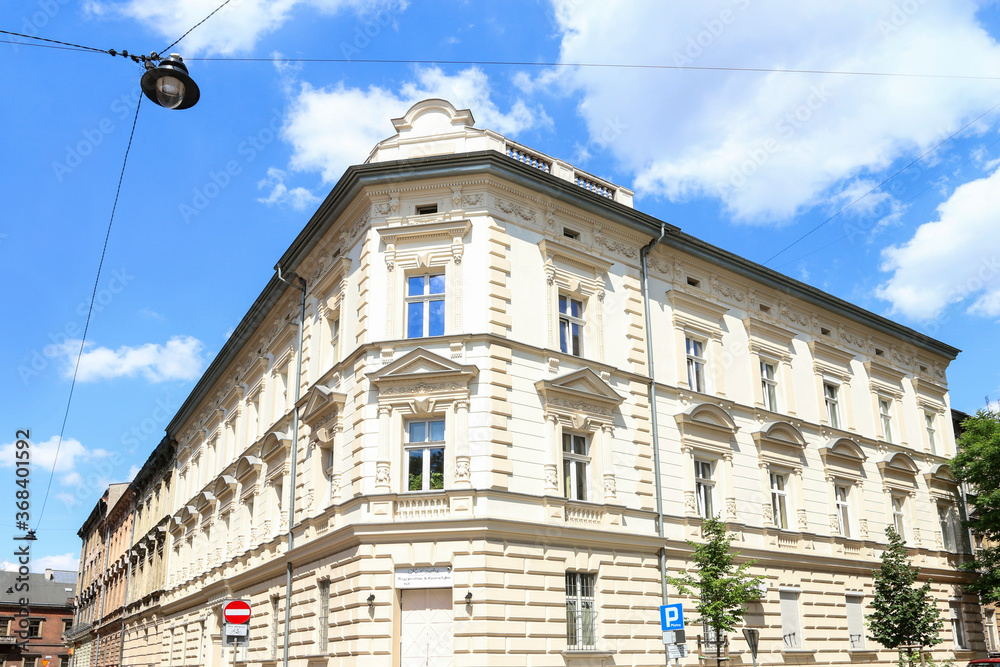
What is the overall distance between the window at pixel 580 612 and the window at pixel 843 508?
42.7 feet

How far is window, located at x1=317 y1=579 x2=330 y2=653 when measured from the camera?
904 inches

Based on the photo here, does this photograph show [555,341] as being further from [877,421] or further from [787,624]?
[877,421]

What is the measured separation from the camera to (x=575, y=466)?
23.3 m

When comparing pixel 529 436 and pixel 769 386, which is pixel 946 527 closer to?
pixel 769 386

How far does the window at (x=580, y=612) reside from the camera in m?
21.6

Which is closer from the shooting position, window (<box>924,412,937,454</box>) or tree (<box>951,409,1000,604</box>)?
tree (<box>951,409,1000,604</box>)

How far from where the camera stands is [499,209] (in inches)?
934

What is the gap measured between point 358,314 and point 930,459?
26.1m

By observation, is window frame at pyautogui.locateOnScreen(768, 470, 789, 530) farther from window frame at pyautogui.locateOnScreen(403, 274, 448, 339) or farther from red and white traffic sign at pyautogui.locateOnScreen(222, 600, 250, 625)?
red and white traffic sign at pyautogui.locateOnScreen(222, 600, 250, 625)

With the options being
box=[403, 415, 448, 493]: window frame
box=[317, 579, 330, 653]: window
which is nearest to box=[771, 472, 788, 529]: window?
box=[403, 415, 448, 493]: window frame

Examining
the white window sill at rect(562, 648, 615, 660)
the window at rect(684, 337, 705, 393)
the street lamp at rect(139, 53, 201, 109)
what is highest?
the window at rect(684, 337, 705, 393)

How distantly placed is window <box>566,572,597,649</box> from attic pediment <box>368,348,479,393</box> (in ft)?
18.8

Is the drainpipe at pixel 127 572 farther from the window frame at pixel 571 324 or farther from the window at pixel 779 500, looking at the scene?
the window at pixel 779 500

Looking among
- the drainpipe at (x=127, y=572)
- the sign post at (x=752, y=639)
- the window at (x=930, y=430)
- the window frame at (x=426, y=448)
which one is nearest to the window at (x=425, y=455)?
the window frame at (x=426, y=448)
